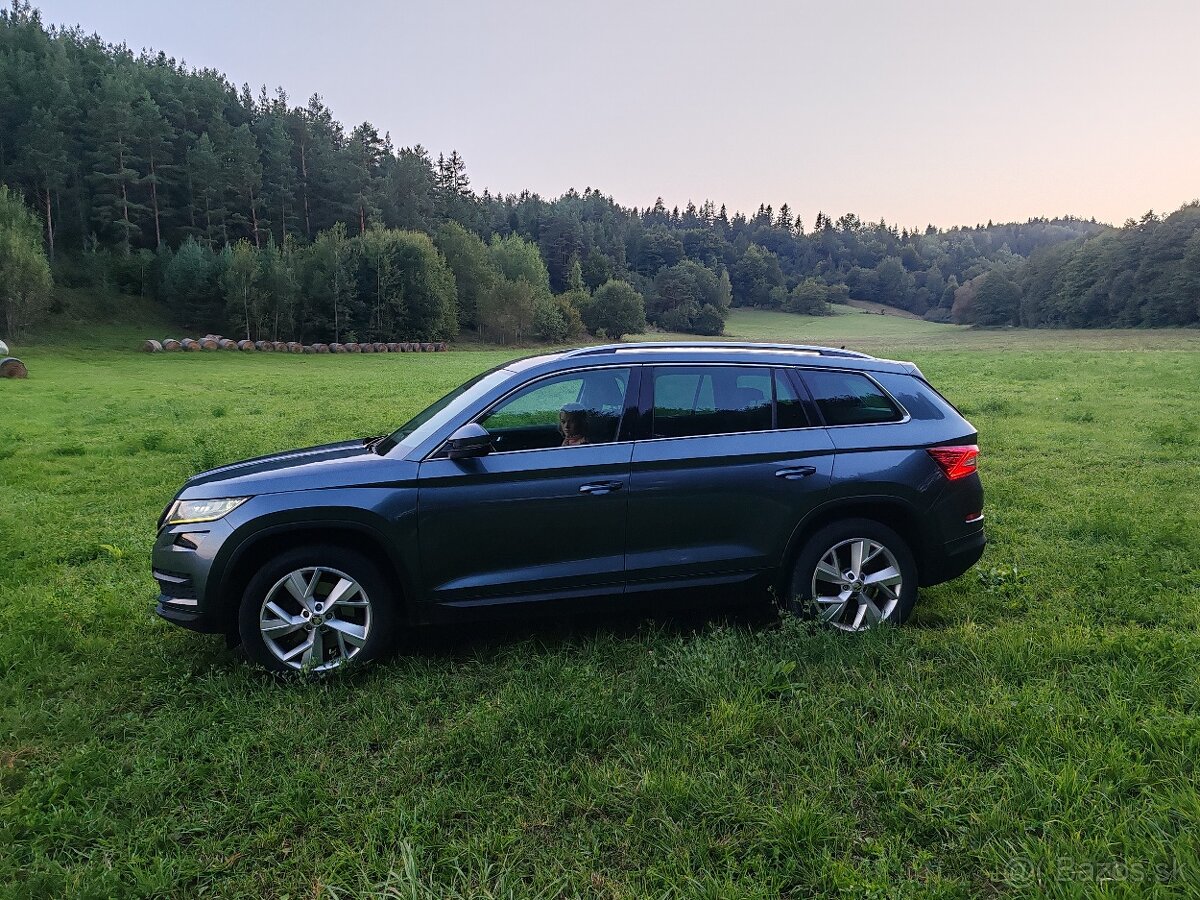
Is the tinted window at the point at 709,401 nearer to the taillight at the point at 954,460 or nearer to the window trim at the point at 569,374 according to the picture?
the window trim at the point at 569,374

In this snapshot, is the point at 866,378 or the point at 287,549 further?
the point at 866,378

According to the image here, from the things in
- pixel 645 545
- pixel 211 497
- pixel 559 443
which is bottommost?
pixel 645 545

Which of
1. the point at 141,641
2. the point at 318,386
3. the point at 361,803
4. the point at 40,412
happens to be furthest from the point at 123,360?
the point at 361,803

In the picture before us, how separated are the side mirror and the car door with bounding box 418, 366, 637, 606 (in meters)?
0.04

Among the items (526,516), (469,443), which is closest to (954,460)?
(526,516)

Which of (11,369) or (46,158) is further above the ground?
(46,158)

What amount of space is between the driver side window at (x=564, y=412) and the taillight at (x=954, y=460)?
2.02m

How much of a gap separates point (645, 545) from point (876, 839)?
1906 millimetres

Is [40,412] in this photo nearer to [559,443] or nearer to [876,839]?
[559,443]

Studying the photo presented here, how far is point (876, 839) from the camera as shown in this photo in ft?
8.39

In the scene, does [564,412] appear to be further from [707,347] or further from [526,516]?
[707,347]

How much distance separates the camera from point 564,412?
13.8 ft

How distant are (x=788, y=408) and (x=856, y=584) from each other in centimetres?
117

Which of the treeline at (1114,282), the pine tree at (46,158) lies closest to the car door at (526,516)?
the pine tree at (46,158)
